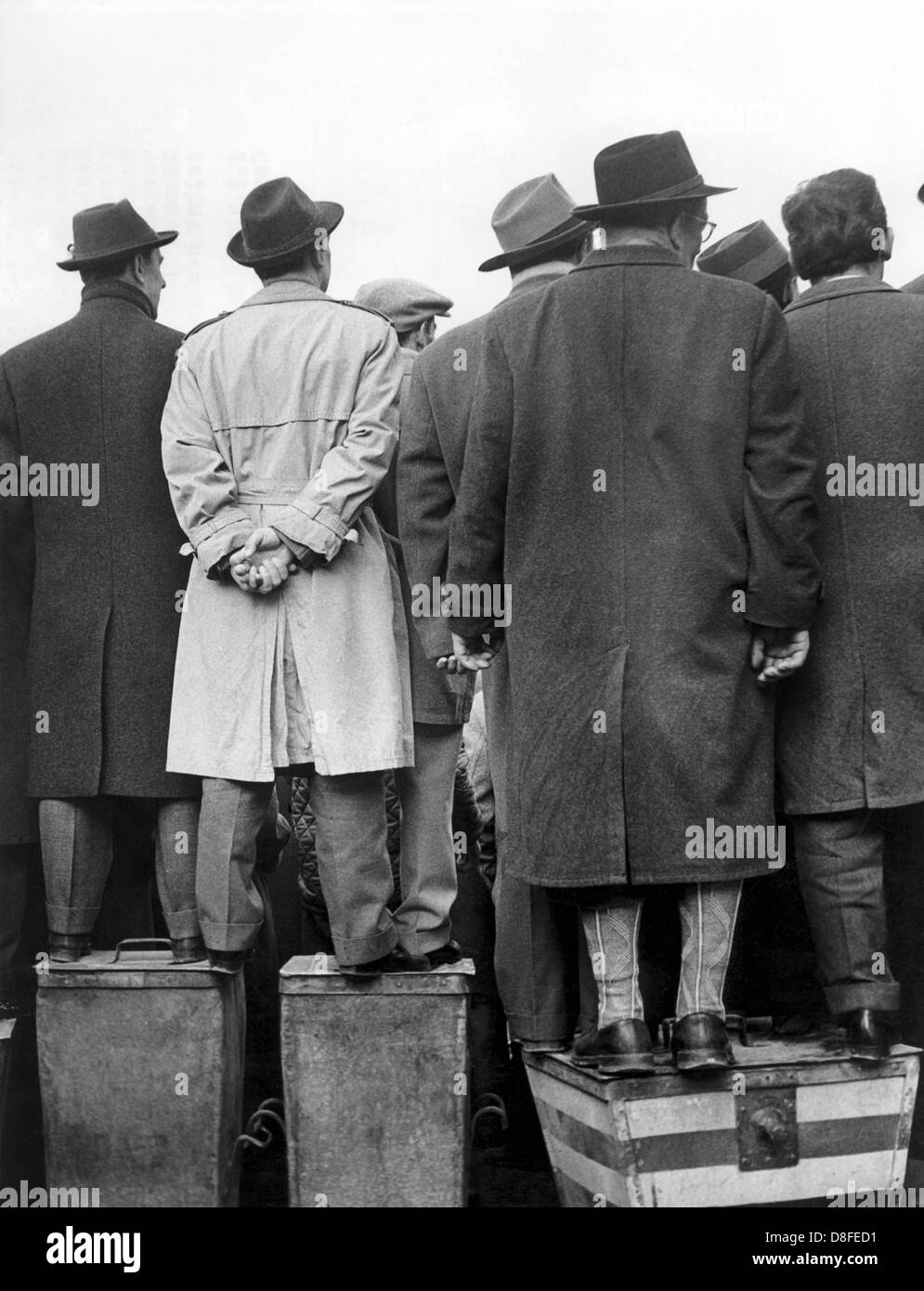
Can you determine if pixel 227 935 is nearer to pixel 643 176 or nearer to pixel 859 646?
pixel 859 646

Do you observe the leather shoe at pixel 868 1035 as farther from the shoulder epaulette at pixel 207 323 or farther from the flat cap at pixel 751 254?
the shoulder epaulette at pixel 207 323

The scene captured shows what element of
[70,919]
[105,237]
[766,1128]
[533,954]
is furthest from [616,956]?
[105,237]

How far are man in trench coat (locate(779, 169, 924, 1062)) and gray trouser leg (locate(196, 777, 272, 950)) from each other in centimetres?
131

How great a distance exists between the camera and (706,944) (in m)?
3.73

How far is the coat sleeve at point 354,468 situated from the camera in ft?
13.2

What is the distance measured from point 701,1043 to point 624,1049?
0.55 feet

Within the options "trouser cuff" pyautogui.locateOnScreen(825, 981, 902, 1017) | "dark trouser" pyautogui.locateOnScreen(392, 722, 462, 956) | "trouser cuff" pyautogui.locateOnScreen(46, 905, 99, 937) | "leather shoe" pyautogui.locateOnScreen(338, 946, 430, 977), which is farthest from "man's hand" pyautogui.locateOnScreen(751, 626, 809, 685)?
"trouser cuff" pyautogui.locateOnScreen(46, 905, 99, 937)

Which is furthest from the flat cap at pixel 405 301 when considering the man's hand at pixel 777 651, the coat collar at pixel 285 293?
the man's hand at pixel 777 651

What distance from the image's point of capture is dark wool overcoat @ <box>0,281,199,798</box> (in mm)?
4254

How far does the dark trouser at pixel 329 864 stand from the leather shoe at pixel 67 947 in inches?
13.6

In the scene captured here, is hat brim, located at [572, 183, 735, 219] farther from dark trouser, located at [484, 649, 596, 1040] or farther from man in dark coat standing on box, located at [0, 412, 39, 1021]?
man in dark coat standing on box, located at [0, 412, 39, 1021]

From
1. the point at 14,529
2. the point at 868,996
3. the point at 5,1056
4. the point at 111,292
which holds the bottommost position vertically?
the point at 5,1056
